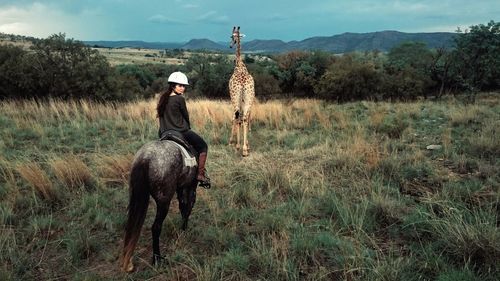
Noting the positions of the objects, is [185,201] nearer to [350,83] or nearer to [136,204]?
[136,204]

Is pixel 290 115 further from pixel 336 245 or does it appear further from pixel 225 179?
pixel 336 245

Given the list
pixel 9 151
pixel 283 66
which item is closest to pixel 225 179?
pixel 9 151

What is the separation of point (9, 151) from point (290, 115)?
805 cm

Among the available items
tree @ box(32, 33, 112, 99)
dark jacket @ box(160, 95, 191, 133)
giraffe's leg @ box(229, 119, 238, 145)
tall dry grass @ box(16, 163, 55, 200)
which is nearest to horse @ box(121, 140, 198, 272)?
dark jacket @ box(160, 95, 191, 133)

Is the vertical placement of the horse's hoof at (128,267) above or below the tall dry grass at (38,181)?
below

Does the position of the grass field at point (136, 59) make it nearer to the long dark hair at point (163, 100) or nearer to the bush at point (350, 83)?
the bush at point (350, 83)

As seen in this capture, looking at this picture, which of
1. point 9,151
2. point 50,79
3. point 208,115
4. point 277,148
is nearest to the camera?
point 9,151

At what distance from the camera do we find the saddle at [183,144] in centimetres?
462

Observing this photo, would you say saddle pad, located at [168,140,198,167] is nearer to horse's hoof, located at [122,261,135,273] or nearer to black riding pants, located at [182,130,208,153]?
black riding pants, located at [182,130,208,153]

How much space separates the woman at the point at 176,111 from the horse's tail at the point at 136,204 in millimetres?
933

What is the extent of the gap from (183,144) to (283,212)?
1.69 meters

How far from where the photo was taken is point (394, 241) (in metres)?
4.68

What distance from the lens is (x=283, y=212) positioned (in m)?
5.44

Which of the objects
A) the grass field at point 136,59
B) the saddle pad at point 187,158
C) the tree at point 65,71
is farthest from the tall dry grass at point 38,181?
the grass field at point 136,59
